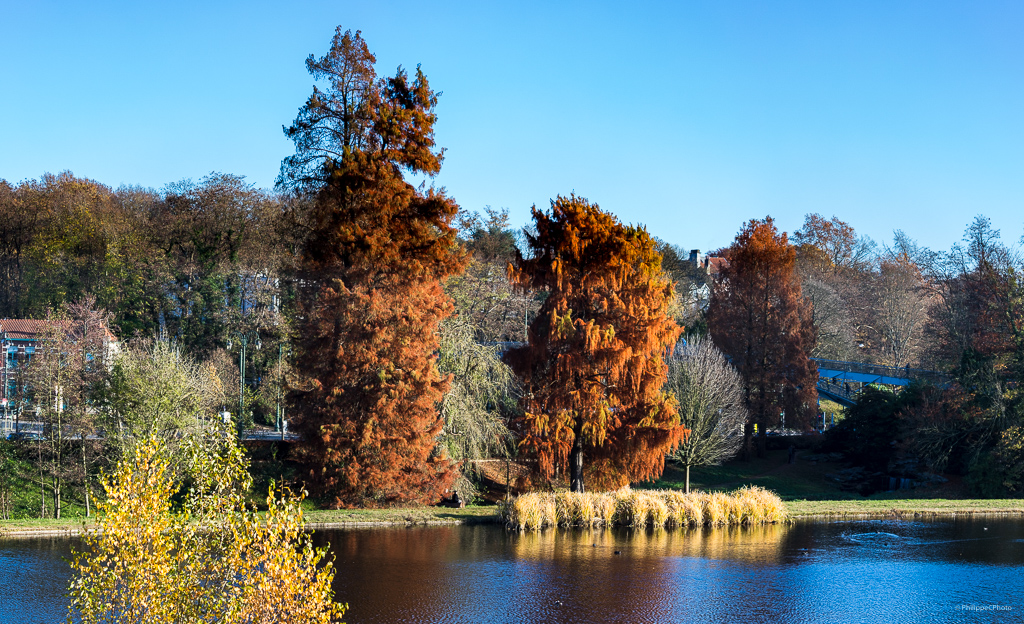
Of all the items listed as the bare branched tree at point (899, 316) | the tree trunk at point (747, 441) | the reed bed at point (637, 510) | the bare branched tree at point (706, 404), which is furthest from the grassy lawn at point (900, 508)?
the bare branched tree at point (899, 316)

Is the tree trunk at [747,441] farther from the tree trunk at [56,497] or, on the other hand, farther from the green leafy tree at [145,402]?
the tree trunk at [56,497]

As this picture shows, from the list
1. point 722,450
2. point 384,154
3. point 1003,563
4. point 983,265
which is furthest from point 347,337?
point 983,265

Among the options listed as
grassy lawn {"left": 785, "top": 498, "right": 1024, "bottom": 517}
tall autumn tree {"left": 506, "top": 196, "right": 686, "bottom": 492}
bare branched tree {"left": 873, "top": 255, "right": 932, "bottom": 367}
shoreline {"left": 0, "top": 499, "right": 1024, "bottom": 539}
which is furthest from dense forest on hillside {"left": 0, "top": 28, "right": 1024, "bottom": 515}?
bare branched tree {"left": 873, "top": 255, "right": 932, "bottom": 367}

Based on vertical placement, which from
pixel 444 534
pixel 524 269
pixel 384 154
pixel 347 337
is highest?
pixel 384 154

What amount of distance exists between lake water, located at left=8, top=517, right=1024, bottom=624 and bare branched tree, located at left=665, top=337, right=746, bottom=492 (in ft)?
40.3

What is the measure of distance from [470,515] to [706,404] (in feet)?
50.3

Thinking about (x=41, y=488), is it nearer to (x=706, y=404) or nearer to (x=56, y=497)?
(x=56, y=497)

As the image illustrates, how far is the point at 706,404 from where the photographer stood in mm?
40344

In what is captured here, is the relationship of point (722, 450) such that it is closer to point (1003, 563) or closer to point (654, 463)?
point (654, 463)

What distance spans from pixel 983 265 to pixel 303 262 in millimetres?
31884

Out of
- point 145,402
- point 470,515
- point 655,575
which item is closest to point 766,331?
point 470,515

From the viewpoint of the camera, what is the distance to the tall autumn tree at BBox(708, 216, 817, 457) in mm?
48750

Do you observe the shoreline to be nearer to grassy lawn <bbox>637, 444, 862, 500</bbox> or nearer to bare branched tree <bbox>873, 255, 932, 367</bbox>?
grassy lawn <bbox>637, 444, 862, 500</bbox>

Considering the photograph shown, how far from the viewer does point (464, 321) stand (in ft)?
129
